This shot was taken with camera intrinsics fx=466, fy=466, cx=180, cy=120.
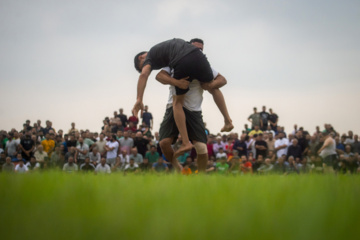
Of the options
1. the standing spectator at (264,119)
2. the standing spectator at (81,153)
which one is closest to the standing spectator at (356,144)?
the standing spectator at (264,119)

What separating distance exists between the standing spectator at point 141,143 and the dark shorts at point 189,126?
25.2 ft

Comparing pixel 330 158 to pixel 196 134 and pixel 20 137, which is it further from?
pixel 20 137

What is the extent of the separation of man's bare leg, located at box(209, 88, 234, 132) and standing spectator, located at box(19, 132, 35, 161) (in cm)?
914

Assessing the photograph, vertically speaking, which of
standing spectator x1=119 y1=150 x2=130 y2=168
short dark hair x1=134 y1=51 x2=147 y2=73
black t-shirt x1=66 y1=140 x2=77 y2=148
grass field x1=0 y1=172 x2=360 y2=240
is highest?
short dark hair x1=134 y1=51 x2=147 y2=73

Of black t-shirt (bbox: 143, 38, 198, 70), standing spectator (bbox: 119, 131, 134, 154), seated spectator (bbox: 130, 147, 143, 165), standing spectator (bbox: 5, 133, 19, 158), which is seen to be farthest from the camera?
standing spectator (bbox: 5, 133, 19, 158)

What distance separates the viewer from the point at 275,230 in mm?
1619

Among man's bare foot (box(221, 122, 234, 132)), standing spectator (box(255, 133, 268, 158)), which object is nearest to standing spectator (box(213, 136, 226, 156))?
standing spectator (box(255, 133, 268, 158))

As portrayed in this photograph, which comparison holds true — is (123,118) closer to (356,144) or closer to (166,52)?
(356,144)

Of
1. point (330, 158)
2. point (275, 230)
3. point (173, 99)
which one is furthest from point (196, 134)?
point (330, 158)

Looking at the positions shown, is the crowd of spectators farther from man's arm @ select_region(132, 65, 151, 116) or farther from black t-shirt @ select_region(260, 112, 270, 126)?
man's arm @ select_region(132, 65, 151, 116)

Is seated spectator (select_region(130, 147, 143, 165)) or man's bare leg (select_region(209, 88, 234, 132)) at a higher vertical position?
man's bare leg (select_region(209, 88, 234, 132))

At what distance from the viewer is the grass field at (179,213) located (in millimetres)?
1582

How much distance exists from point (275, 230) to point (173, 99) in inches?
165

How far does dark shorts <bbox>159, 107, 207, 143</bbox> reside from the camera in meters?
5.85
